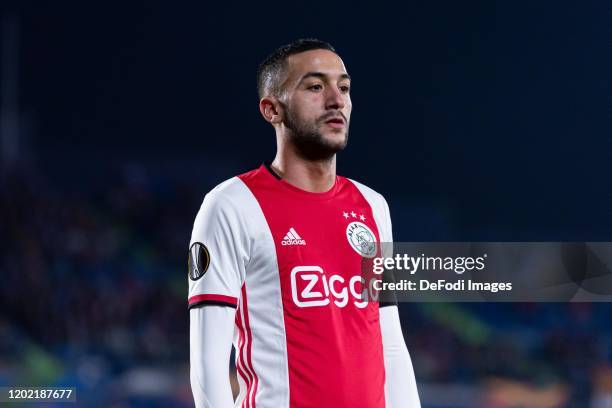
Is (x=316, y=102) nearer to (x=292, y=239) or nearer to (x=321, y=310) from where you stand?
(x=292, y=239)

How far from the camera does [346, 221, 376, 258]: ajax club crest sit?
200 centimetres

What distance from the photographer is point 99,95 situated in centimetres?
888

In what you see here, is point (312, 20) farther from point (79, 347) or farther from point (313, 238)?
point (313, 238)

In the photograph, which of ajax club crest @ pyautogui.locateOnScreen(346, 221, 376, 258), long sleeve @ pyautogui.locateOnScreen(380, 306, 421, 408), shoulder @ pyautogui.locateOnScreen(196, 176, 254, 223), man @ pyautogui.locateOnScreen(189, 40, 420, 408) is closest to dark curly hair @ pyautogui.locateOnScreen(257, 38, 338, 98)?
man @ pyautogui.locateOnScreen(189, 40, 420, 408)

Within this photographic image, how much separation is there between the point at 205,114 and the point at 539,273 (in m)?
4.11

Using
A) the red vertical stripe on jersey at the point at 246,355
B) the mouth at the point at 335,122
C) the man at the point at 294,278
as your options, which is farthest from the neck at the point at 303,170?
the red vertical stripe on jersey at the point at 246,355

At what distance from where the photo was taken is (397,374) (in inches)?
80.4

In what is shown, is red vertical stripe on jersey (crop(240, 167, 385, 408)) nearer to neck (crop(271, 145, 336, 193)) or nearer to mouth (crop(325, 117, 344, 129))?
neck (crop(271, 145, 336, 193))

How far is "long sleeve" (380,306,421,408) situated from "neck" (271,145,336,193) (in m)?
0.39

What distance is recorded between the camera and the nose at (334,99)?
6.39ft

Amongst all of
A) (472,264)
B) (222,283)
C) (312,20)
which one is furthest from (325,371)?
(312,20)

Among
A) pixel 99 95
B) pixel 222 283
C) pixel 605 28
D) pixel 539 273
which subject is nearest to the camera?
pixel 222 283

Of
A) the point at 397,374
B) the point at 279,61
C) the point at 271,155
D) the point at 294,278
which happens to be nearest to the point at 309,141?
the point at 279,61

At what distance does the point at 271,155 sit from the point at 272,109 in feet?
22.3
